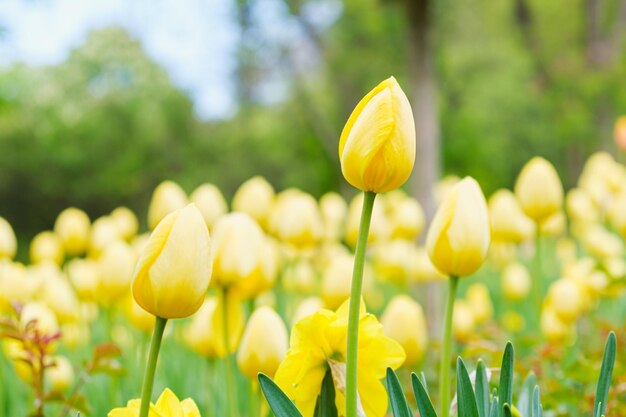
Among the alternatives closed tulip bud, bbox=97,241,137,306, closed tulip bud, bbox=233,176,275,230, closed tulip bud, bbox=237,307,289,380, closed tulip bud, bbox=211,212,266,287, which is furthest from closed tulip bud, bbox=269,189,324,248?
closed tulip bud, bbox=237,307,289,380

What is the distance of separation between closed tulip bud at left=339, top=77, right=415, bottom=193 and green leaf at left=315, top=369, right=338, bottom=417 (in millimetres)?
223

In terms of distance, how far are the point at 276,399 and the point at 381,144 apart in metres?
0.28

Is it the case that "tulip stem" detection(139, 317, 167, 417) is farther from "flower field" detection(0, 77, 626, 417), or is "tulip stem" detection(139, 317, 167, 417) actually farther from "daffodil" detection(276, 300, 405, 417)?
"daffodil" detection(276, 300, 405, 417)

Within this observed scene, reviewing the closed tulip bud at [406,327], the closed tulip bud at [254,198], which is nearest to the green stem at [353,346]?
the closed tulip bud at [406,327]

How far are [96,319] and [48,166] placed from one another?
1373 cm

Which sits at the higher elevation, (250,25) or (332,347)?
(250,25)

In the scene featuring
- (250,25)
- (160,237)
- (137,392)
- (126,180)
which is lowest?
(137,392)

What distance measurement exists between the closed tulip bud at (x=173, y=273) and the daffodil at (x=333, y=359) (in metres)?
0.13

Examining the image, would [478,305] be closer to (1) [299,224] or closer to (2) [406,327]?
(1) [299,224]

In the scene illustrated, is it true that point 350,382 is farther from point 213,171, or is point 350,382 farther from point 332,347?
point 213,171

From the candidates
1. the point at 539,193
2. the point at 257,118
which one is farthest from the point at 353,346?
the point at 257,118

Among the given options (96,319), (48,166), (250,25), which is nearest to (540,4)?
(250,25)

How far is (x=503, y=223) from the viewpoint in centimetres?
263

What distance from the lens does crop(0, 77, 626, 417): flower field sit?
0.78 metres
